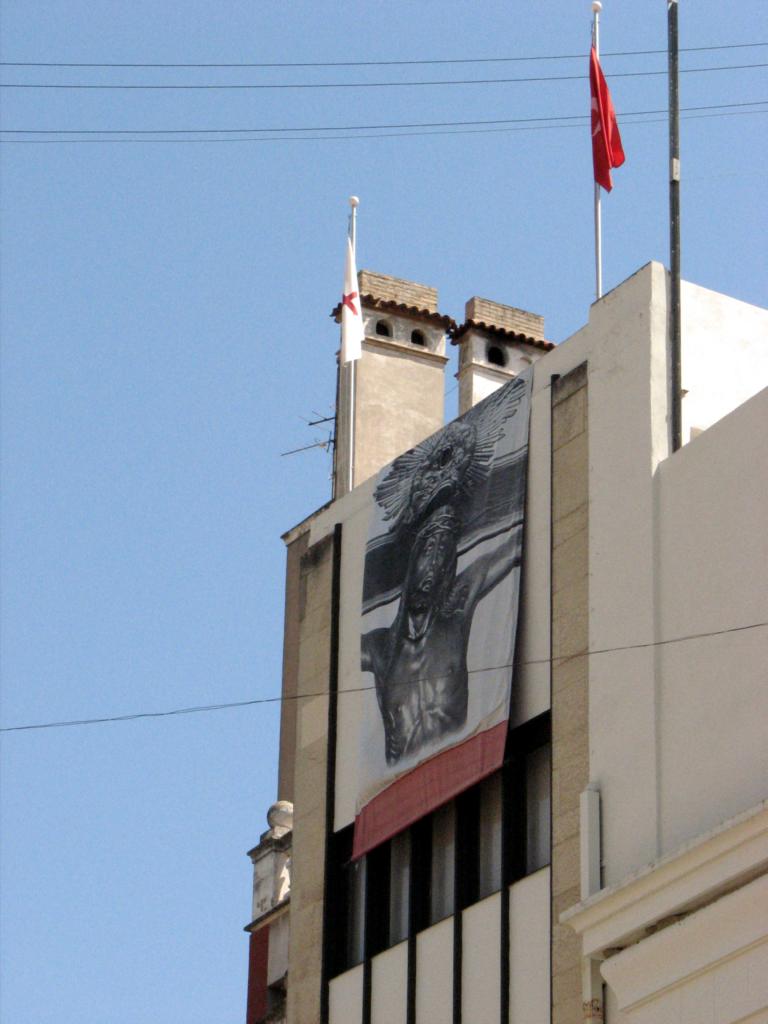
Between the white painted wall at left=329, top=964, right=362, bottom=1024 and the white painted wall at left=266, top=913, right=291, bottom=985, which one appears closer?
the white painted wall at left=329, top=964, right=362, bottom=1024

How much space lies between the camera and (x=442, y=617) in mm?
26562

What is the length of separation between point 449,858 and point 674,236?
737cm

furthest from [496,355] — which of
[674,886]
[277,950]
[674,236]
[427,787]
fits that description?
[674,886]

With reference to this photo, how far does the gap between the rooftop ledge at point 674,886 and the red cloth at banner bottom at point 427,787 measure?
8.78ft

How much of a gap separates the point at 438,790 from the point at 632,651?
136 inches

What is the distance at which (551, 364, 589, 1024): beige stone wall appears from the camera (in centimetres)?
2323

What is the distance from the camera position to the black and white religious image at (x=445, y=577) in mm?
25781

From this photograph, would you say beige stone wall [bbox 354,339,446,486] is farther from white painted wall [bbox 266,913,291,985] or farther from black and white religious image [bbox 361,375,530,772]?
white painted wall [bbox 266,913,291,985]

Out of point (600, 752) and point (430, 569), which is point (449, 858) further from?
point (430, 569)

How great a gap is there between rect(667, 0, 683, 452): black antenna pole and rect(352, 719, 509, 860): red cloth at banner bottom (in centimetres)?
378

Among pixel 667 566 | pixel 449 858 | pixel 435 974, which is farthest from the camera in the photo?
pixel 449 858

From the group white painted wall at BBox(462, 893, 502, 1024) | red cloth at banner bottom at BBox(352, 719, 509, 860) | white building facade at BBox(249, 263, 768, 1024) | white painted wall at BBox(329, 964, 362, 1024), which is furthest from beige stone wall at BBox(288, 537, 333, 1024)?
white painted wall at BBox(462, 893, 502, 1024)

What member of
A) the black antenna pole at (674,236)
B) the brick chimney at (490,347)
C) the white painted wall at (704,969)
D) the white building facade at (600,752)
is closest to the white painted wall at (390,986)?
the white building facade at (600,752)

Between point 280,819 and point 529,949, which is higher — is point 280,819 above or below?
above
